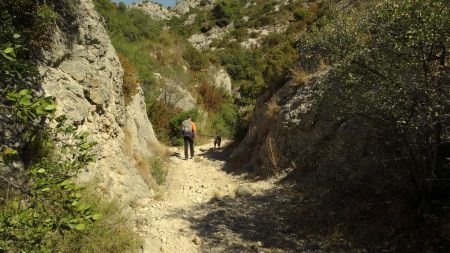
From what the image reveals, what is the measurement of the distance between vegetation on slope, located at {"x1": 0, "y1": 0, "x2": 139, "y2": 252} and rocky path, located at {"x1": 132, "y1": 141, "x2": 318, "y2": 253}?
41.5 inches

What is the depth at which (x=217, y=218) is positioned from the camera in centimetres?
789

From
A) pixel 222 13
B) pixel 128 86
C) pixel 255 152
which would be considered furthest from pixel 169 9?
pixel 255 152

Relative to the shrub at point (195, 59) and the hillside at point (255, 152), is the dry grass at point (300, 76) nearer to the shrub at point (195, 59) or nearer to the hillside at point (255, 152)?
the hillside at point (255, 152)

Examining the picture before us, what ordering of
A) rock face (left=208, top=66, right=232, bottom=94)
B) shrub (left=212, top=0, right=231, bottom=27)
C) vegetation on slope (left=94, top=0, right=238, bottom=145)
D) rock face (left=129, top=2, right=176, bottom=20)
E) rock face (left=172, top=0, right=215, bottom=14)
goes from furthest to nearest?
rock face (left=172, top=0, right=215, bottom=14)
rock face (left=129, top=2, right=176, bottom=20)
shrub (left=212, top=0, right=231, bottom=27)
rock face (left=208, top=66, right=232, bottom=94)
vegetation on slope (left=94, top=0, right=238, bottom=145)

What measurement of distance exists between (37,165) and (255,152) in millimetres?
10452

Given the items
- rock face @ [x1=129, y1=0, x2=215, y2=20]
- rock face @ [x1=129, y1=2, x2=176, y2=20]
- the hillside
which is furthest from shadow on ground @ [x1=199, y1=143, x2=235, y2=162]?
rock face @ [x1=129, y1=2, x2=176, y2=20]

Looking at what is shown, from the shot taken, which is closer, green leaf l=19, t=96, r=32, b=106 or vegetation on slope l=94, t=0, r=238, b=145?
green leaf l=19, t=96, r=32, b=106

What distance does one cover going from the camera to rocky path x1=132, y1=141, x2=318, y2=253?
21.3 ft

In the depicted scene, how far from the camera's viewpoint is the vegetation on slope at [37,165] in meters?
2.25

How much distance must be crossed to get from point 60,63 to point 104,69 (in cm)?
156

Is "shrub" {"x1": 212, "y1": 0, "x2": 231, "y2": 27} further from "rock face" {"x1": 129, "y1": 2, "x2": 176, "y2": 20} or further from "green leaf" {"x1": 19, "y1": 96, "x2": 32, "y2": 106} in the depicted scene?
"green leaf" {"x1": 19, "y1": 96, "x2": 32, "y2": 106}

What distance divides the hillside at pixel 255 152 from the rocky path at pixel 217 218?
5 centimetres

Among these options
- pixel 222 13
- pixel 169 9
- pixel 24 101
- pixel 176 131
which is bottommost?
pixel 176 131

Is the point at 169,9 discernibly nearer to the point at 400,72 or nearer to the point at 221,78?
the point at 221,78
